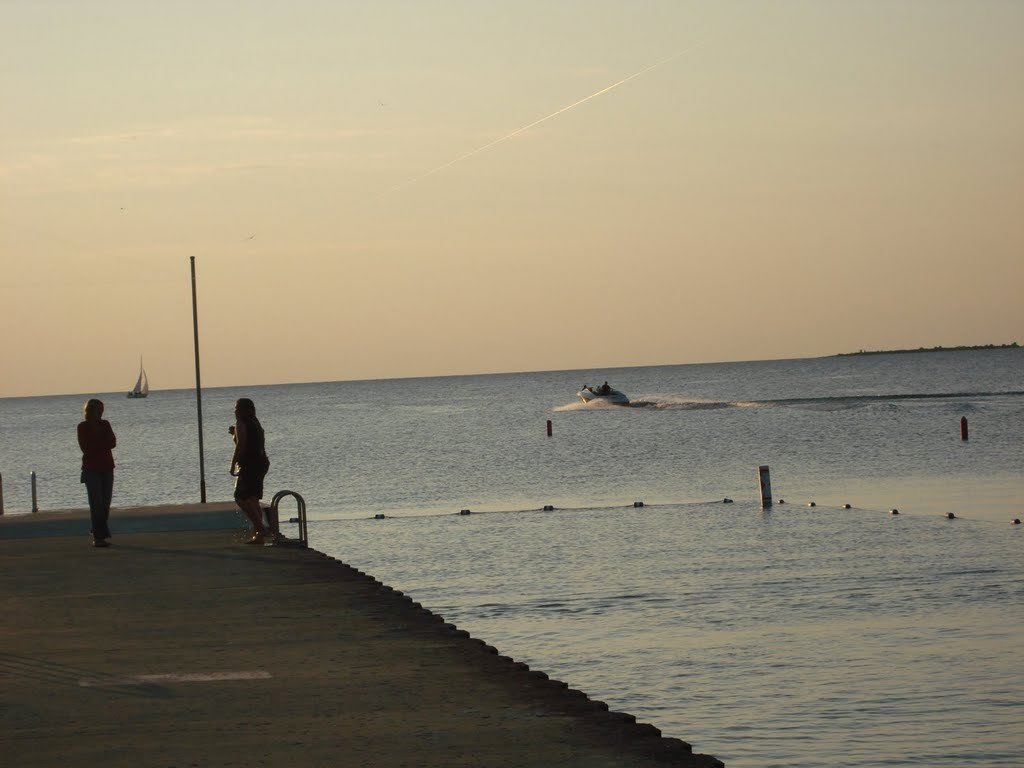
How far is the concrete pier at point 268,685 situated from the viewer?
330 inches

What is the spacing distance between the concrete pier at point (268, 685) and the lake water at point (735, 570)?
2797mm

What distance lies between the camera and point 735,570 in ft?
81.0

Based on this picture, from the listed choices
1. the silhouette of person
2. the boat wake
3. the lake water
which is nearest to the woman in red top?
the silhouette of person

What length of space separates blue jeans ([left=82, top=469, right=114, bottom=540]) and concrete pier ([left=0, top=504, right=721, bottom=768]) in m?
2.20

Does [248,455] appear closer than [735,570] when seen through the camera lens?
Yes

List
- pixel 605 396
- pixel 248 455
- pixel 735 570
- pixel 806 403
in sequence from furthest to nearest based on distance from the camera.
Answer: pixel 605 396
pixel 806 403
pixel 735 570
pixel 248 455

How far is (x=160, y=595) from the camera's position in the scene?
15.5 metres

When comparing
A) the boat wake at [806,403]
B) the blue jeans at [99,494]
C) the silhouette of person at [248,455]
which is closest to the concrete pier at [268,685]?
the silhouette of person at [248,455]

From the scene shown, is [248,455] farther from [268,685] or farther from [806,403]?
[806,403]

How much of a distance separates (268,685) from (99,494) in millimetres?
10175

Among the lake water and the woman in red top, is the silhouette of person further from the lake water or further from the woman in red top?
the lake water

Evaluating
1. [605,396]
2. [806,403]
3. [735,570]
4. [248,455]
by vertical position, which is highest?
[605,396]

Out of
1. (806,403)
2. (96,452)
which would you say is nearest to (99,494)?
(96,452)

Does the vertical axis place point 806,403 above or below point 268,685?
above
